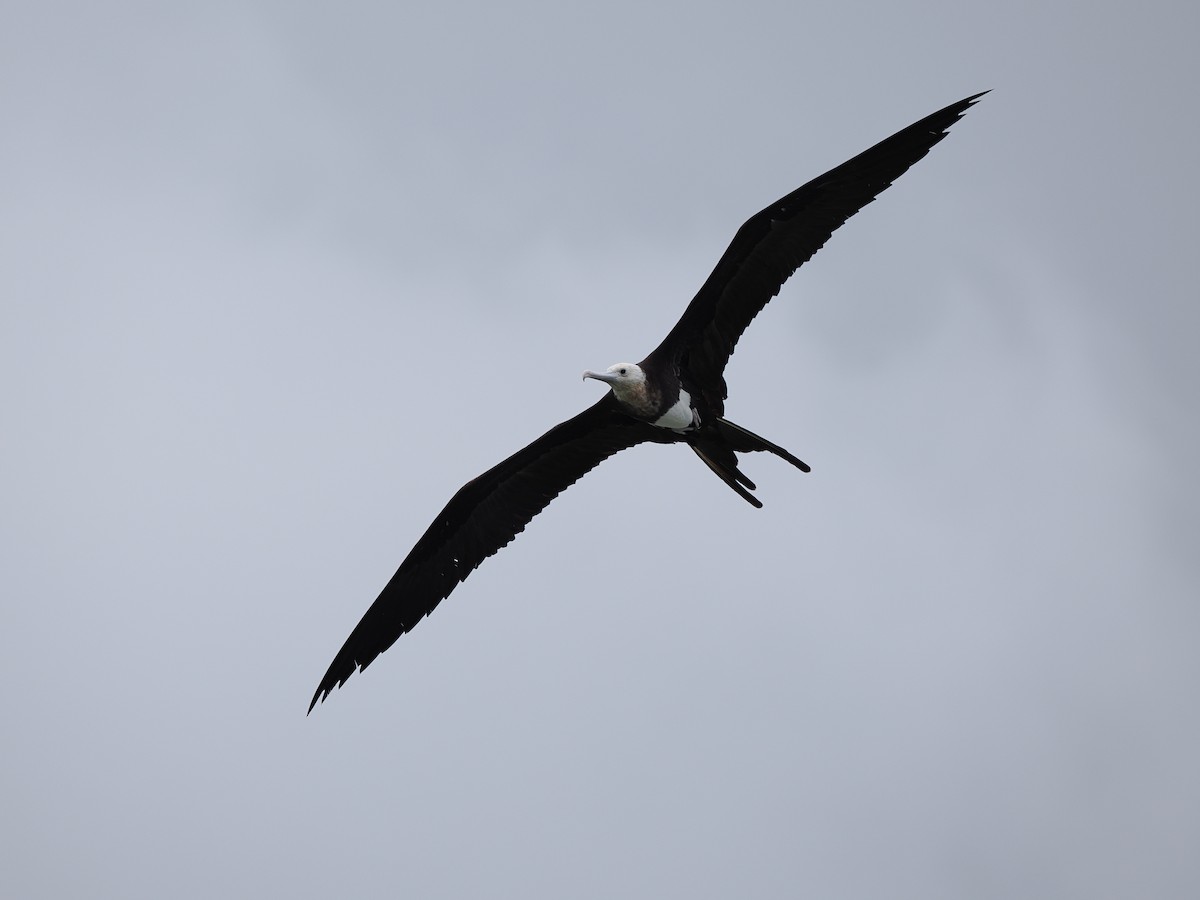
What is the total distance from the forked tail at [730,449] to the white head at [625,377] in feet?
2.12

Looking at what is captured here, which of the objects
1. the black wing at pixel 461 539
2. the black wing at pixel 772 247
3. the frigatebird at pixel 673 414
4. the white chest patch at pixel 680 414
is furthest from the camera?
the black wing at pixel 461 539

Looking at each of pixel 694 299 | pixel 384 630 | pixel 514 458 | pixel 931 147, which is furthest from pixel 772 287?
pixel 384 630

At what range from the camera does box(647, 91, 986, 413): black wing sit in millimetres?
10781

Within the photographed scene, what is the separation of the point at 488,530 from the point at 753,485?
216 centimetres

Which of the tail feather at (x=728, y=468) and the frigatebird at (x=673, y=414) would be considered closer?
the frigatebird at (x=673, y=414)

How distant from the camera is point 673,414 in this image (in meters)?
11.8

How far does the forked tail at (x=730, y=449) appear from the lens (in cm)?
1177

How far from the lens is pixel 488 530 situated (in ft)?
42.3

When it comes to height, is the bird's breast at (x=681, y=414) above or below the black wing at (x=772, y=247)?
below

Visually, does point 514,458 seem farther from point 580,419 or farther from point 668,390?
point 668,390

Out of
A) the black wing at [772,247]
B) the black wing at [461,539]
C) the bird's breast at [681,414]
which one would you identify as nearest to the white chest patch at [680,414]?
the bird's breast at [681,414]

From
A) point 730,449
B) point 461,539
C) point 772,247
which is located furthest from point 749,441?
point 461,539

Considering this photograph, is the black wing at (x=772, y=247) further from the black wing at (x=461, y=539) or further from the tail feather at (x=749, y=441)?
the black wing at (x=461, y=539)

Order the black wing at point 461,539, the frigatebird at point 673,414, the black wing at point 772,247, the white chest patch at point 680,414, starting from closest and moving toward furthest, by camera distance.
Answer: the black wing at point 772,247
the frigatebird at point 673,414
the white chest patch at point 680,414
the black wing at point 461,539
